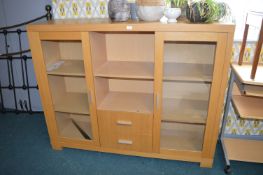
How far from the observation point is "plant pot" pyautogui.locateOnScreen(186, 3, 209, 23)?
4.90ft

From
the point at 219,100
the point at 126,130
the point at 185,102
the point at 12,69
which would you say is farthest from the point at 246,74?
the point at 12,69

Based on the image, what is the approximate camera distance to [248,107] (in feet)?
5.77

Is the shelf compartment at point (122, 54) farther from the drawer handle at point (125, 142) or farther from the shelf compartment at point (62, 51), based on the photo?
the drawer handle at point (125, 142)

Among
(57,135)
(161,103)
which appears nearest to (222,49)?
(161,103)

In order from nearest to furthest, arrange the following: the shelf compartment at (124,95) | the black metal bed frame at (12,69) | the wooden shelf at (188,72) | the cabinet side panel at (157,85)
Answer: the cabinet side panel at (157,85), the wooden shelf at (188,72), the shelf compartment at (124,95), the black metal bed frame at (12,69)

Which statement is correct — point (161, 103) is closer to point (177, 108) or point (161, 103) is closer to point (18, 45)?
point (177, 108)

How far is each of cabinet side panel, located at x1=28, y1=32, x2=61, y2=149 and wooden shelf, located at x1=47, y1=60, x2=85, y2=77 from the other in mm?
83

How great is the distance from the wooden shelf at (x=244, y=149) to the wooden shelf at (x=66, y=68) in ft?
4.99

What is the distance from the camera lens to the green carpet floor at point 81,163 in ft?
6.26

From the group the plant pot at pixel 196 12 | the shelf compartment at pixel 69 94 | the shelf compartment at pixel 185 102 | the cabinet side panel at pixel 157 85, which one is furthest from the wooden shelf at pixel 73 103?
the plant pot at pixel 196 12

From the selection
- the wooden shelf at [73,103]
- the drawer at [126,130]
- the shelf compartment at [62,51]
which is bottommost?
the drawer at [126,130]

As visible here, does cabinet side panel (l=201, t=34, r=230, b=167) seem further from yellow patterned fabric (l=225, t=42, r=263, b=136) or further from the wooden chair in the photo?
yellow patterned fabric (l=225, t=42, r=263, b=136)

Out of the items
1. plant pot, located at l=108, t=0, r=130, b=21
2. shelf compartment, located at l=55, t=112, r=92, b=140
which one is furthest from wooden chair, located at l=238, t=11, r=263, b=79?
shelf compartment, located at l=55, t=112, r=92, b=140

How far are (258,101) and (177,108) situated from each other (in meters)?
0.69
